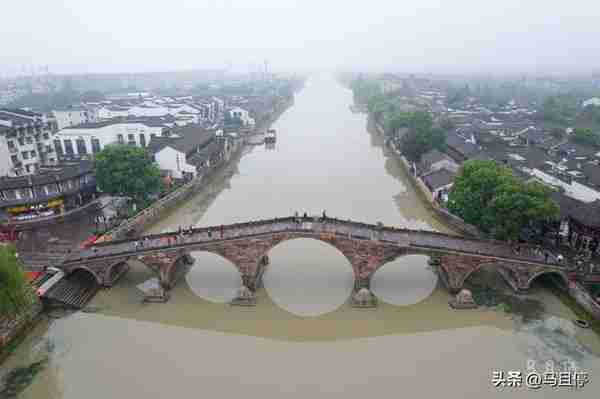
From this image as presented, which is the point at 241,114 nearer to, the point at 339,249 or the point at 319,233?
the point at 319,233

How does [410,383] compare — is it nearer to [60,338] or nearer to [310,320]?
[310,320]

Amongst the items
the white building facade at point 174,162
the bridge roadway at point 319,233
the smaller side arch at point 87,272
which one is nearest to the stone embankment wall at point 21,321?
the smaller side arch at point 87,272

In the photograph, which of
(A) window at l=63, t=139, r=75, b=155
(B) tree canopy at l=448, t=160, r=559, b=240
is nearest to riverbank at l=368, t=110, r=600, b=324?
(B) tree canopy at l=448, t=160, r=559, b=240

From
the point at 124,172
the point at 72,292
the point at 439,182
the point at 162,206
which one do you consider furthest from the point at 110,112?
the point at 439,182

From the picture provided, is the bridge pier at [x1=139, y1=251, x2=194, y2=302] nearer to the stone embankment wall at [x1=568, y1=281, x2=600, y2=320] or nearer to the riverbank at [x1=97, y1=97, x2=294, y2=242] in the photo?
the riverbank at [x1=97, y1=97, x2=294, y2=242]

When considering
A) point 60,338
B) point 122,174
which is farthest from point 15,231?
point 60,338

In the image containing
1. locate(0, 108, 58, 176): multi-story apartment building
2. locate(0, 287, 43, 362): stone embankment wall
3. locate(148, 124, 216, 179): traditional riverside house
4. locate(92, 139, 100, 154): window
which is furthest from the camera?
locate(92, 139, 100, 154): window
